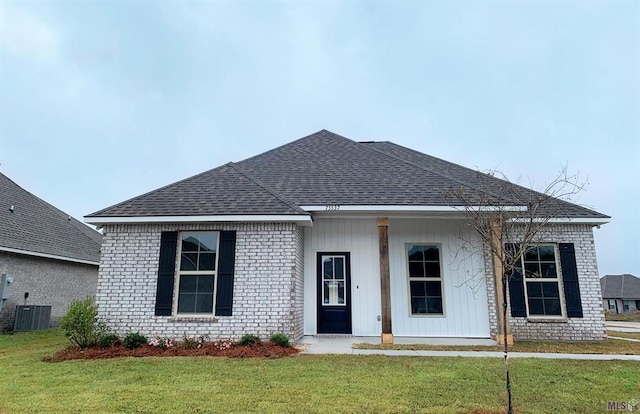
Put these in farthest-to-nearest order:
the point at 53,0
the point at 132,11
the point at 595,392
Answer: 1. the point at 132,11
2. the point at 53,0
3. the point at 595,392

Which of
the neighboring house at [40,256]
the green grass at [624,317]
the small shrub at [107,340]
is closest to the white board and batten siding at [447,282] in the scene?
the small shrub at [107,340]

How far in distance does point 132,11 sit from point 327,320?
13747 mm

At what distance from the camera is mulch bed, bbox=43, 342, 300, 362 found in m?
6.95

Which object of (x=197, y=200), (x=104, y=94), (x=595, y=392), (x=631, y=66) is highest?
(x=104, y=94)

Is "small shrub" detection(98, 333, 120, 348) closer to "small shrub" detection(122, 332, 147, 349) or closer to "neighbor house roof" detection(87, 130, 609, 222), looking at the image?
"small shrub" detection(122, 332, 147, 349)

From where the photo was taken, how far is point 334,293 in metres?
9.54

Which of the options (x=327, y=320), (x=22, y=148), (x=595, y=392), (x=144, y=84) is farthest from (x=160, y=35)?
(x=595, y=392)

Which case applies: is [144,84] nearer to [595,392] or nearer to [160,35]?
[160,35]

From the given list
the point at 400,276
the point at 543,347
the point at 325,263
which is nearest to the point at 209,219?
the point at 325,263

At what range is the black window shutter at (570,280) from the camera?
890 cm

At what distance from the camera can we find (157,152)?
25.3 metres

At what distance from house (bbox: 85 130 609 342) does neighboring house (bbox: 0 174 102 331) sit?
6152mm

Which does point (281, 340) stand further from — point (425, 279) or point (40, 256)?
point (40, 256)

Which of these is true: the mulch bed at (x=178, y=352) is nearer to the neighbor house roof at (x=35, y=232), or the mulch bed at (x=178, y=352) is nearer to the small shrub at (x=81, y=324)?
the small shrub at (x=81, y=324)
